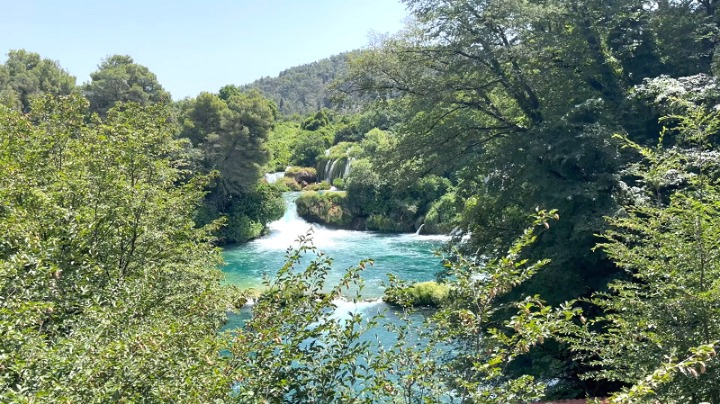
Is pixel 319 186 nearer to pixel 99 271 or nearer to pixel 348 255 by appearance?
pixel 348 255

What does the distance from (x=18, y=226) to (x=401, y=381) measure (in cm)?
366

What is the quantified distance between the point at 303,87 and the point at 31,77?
85.7 metres

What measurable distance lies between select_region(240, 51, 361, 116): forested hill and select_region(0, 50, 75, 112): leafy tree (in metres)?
54.4

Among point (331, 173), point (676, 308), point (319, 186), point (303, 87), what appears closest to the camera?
point (676, 308)

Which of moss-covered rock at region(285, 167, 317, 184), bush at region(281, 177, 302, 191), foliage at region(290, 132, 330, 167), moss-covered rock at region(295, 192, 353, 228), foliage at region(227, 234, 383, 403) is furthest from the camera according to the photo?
foliage at region(290, 132, 330, 167)

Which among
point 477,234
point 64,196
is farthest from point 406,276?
point 64,196

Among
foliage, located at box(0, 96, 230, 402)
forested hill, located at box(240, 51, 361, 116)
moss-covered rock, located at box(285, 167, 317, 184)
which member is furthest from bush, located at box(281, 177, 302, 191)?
forested hill, located at box(240, 51, 361, 116)

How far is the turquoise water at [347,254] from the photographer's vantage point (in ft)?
60.3

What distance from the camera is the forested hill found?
96.4 metres

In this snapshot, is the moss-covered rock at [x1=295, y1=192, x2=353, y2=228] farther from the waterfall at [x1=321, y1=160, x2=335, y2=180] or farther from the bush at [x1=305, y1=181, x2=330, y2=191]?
the waterfall at [x1=321, y1=160, x2=335, y2=180]

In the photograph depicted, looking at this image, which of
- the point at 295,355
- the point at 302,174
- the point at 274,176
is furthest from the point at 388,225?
the point at 295,355

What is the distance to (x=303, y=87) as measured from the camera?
114812 mm

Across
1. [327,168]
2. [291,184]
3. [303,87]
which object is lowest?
[291,184]

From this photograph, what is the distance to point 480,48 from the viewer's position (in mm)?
9188
